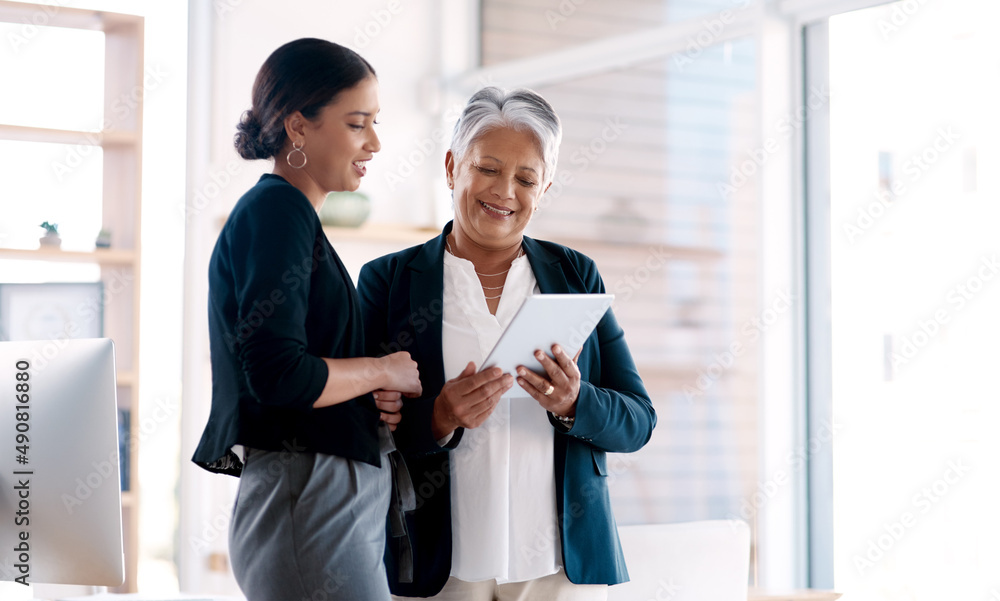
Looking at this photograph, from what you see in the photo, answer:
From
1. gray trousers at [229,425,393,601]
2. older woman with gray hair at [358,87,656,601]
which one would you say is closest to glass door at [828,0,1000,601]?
older woman with gray hair at [358,87,656,601]

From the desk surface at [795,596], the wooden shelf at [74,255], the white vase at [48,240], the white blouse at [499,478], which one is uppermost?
the white vase at [48,240]

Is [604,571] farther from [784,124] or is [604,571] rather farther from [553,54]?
[553,54]

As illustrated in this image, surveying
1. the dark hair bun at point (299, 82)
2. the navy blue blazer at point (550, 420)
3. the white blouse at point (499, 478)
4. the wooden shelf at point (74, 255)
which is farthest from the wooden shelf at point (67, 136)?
the dark hair bun at point (299, 82)

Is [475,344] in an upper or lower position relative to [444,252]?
lower

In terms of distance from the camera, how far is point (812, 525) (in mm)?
3311

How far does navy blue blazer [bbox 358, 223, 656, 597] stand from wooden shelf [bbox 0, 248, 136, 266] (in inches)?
101

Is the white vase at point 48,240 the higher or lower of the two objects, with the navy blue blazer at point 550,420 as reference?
higher

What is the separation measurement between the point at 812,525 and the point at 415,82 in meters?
2.96

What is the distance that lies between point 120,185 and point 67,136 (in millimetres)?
293

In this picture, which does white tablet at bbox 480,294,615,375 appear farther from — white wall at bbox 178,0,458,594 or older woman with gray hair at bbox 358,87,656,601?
white wall at bbox 178,0,458,594

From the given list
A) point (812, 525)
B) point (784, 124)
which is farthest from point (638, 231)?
point (812, 525)

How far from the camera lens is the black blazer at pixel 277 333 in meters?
1.22

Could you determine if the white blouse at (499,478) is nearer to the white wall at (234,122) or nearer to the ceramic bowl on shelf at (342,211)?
the ceramic bowl on shelf at (342,211)

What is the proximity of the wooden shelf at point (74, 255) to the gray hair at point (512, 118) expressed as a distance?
2655 mm
